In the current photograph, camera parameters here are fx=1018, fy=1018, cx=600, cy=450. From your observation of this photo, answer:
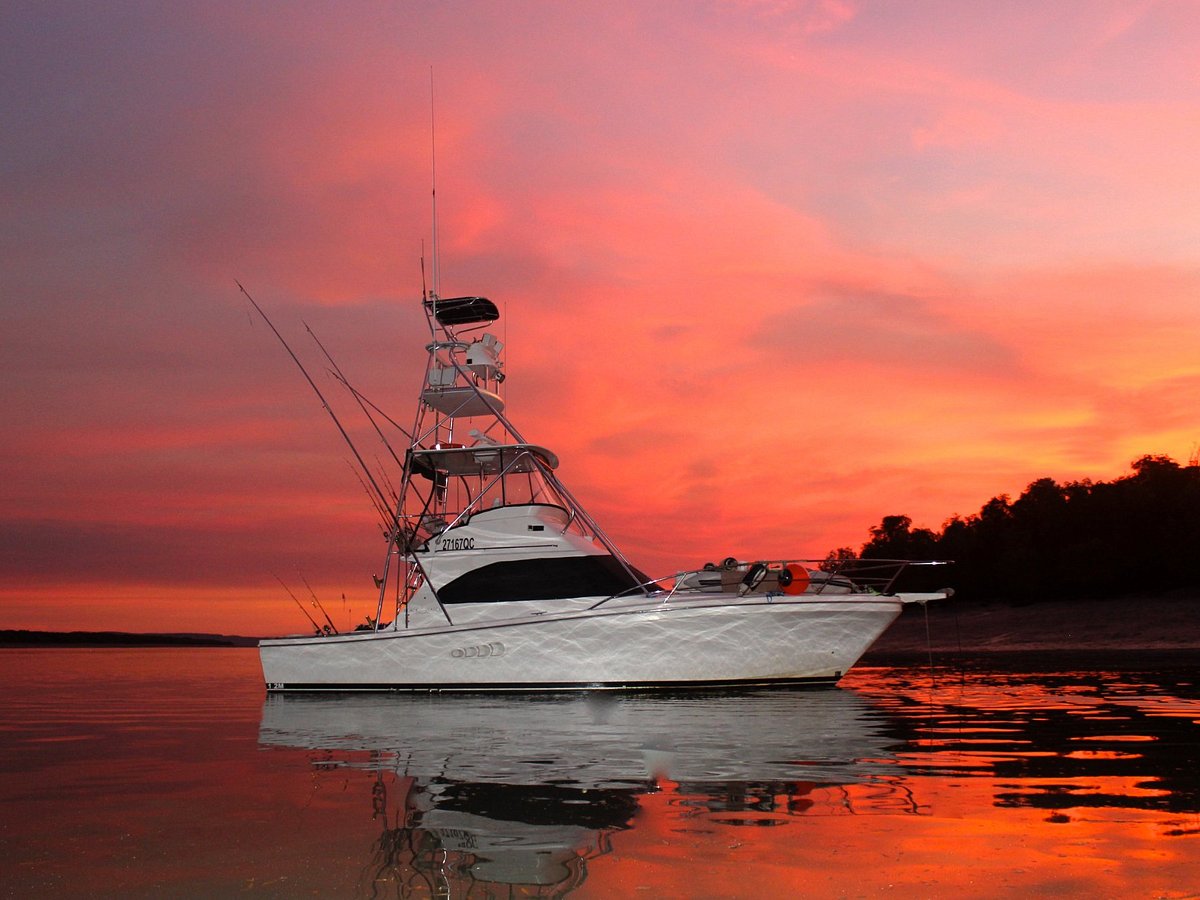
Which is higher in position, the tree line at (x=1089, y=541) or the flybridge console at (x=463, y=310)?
the flybridge console at (x=463, y=310)

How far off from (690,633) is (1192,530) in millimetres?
54074

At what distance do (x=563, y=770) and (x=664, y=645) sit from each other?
36.2 feet

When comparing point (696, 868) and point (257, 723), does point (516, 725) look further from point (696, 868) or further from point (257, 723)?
point (696, 868)

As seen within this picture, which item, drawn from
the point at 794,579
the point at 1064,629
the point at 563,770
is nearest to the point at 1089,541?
the point at 1064,629

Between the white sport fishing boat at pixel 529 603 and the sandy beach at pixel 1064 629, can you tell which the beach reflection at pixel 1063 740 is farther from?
the sandy beach at pixel 1064 629

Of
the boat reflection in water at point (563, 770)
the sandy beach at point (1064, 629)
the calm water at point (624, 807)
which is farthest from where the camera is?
the sandy beach at point (1064, 629)

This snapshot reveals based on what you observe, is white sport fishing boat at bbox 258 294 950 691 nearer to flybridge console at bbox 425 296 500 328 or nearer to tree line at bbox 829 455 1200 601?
flybridge console at bbox 425 296 500 328

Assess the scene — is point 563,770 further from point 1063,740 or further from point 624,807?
point 1063,740

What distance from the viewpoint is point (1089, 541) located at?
65375 mm

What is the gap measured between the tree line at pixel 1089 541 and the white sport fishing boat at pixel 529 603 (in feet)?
161

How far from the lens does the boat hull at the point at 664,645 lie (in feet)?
66.5

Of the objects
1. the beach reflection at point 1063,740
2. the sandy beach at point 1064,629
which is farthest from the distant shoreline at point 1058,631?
the beach reflection at point 1063,740

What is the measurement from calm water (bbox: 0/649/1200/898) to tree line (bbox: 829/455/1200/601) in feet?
180

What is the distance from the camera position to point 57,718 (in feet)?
59.9
